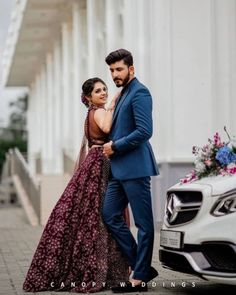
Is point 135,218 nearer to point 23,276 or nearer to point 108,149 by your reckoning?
point 108,149

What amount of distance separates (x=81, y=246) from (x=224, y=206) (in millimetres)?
1559

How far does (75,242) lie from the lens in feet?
24.6

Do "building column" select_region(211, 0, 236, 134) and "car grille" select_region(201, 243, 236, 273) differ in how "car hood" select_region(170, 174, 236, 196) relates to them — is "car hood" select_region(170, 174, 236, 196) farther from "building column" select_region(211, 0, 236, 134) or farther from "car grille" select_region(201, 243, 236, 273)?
"building column" select_region(211, 0, 236, 134)

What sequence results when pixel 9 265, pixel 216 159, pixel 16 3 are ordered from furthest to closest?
pixel 16 3, pixel 9 265, pixel 216 159

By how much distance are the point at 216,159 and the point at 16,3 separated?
94.3 ft

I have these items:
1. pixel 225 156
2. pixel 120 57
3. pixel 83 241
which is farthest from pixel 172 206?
pixel 120 57

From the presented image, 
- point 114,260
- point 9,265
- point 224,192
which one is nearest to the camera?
point 224,192

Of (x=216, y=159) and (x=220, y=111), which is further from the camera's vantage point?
(x=220, y=111)

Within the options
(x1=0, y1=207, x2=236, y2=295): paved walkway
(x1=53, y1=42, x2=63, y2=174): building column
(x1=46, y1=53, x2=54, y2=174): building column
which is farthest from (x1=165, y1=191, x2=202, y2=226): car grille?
(x1=46, y1=53, x2=54, y2=174): building column

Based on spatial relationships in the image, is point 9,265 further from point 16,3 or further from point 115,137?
point 16,3

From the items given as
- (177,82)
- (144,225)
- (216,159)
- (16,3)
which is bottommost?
(144,225)

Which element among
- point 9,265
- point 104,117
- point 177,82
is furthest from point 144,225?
point 177,82

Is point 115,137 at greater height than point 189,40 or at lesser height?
lesser

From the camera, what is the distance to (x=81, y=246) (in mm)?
7445
